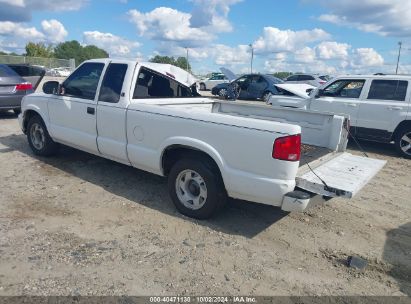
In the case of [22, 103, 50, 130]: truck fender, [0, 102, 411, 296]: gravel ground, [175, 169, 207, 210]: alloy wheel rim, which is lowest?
[0, 102, 411, 296]: gravel ground

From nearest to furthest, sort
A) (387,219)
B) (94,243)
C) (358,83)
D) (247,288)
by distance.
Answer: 1. (247,288)
2. (94,243)
3. (387,219)
4. (358,83)

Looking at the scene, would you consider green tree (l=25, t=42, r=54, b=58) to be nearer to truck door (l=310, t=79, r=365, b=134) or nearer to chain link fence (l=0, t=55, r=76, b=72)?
chain link fence (l=0, t=55, r=76, b=72)

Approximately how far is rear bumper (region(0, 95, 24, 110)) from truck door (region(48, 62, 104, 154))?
5.09 metres

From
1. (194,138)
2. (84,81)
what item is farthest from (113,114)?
(194,138)

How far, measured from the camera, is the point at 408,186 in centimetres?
612

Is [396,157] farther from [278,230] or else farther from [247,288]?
[247,288]

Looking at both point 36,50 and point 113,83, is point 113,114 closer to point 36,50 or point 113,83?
point 113,83

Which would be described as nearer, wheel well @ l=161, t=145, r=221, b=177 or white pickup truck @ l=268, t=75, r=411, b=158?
wheel well @ l=161, t=145, r=221, b=177

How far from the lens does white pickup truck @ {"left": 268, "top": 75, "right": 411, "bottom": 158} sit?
8.21m

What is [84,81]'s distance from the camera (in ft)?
18.3

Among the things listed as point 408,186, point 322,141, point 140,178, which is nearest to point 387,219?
point 322,141

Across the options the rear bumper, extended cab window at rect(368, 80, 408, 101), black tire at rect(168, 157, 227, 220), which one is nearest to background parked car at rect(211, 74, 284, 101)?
extended cab window at rect(368, 80, 408, 101)

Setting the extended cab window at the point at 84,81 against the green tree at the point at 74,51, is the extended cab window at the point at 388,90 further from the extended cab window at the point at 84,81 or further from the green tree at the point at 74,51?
the green tree at the point at 74,51

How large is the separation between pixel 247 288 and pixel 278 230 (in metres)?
1.23
